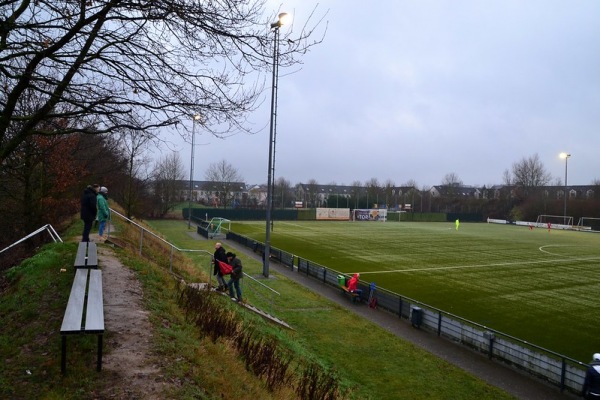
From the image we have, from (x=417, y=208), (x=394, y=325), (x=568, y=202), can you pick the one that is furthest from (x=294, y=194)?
(x=394, y=325)

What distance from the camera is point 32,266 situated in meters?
10.5

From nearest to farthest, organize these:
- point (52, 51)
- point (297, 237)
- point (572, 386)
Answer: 1. point (52, 51)
2. point (572, 386)
3. point (297, 237)

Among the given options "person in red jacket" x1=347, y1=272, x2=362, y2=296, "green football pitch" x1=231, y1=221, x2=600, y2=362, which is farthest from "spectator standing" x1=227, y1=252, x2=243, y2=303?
"green football pitch" x1=231, y1=221, x2=600, y2=362

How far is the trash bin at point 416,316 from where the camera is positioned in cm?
1636

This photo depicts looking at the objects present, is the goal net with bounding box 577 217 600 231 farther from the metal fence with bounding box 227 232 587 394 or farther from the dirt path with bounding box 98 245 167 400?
the dirt path with bounding box 98 245 167 400

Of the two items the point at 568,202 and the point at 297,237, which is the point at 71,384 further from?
the point at 568,202

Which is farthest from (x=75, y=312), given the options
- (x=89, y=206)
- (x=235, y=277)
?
(x=235, y=277)

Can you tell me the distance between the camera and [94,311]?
218 inches

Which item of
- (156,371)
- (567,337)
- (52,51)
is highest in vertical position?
(52,51)

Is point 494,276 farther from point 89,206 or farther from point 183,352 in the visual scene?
point 183,352

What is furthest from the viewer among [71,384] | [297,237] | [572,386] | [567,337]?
[297,237]

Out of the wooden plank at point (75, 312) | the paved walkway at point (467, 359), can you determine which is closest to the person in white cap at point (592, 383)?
the paved walkway at point (467, 359)

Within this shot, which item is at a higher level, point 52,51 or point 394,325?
point 52,51

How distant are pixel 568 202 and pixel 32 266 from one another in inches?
3737
